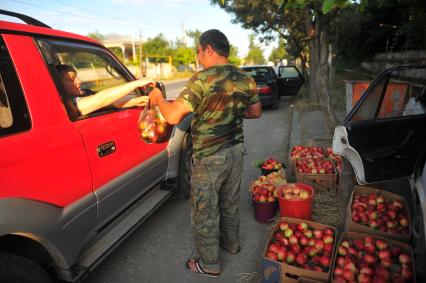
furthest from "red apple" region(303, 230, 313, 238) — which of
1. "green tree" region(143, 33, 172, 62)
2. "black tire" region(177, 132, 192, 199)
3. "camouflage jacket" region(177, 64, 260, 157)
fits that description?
"green tree" region(143, 33, 172, 62)

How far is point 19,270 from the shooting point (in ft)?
6.63

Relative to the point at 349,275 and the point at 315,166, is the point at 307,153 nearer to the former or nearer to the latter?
the point at 315,166

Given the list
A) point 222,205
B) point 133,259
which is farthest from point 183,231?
point 222,205

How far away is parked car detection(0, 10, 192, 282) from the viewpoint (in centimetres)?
202

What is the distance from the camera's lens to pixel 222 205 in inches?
121

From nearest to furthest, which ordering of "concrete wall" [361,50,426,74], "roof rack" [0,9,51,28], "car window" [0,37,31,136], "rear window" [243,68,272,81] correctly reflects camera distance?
"car window" [0,37,31,136], "roof rack" [0,9,51,28], "concrete wall" [361,50,426,74], "rear window" [243,68,272,81]

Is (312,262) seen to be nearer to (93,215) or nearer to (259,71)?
(93,215)

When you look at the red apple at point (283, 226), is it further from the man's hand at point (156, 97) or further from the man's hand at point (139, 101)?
the man's hand at point (139, 101)

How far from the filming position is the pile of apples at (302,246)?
8.91ft

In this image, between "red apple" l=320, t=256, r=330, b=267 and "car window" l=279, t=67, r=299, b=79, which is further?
"car window" l=279, t=67, r=299, b=79

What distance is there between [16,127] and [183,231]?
7.49 feet

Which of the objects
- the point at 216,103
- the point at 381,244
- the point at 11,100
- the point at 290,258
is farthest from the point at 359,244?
the point at 11,100

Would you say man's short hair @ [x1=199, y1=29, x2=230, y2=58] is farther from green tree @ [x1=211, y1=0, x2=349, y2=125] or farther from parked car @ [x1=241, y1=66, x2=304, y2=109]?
parked car @ [x1=241, y1=66, x2=304, y2=109]

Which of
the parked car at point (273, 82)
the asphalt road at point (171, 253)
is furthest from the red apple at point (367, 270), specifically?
the parked car at point (273, 82)
